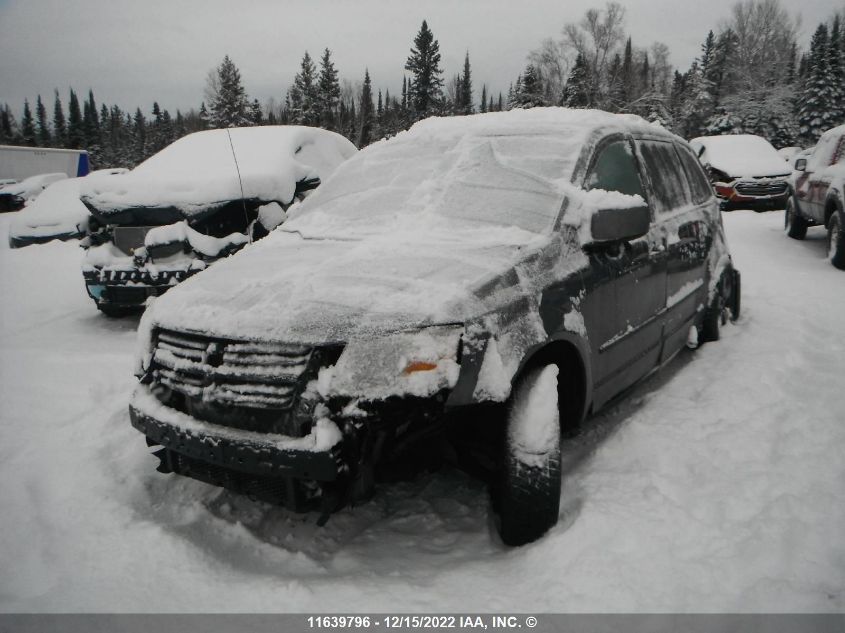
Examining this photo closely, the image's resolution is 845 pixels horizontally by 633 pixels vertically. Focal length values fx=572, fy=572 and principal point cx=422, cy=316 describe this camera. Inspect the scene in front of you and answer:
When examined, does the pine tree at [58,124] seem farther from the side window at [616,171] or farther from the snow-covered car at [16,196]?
the side window at [616,171]

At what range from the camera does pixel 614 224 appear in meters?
2.62

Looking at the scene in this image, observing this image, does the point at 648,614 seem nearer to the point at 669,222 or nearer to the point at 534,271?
the point at 534,271

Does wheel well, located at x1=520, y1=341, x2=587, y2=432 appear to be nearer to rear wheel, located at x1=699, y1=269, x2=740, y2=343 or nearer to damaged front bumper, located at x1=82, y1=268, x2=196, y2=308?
rear wheel, located at x1=699, y1=269, x2=740, y2=343

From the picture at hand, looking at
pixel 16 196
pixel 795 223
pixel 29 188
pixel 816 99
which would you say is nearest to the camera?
pixel 795 223

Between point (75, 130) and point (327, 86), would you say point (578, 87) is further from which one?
point (75, 130)

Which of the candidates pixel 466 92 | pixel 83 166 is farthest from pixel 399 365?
pixel 466 92

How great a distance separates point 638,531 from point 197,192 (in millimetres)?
4381

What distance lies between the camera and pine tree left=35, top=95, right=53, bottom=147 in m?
78.5

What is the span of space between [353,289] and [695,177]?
129 inches

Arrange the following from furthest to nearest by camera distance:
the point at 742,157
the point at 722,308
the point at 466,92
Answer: the point at 466,92
the point at 742,157
the point at 722,308

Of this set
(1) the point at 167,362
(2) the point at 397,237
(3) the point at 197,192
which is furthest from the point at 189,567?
(3) the point at 197,192

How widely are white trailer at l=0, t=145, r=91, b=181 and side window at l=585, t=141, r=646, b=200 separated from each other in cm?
3390

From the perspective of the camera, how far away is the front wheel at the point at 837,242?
279 inches

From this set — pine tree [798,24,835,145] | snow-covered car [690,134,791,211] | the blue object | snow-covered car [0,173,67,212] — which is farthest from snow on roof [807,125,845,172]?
pine tree [798,24,835,145]
